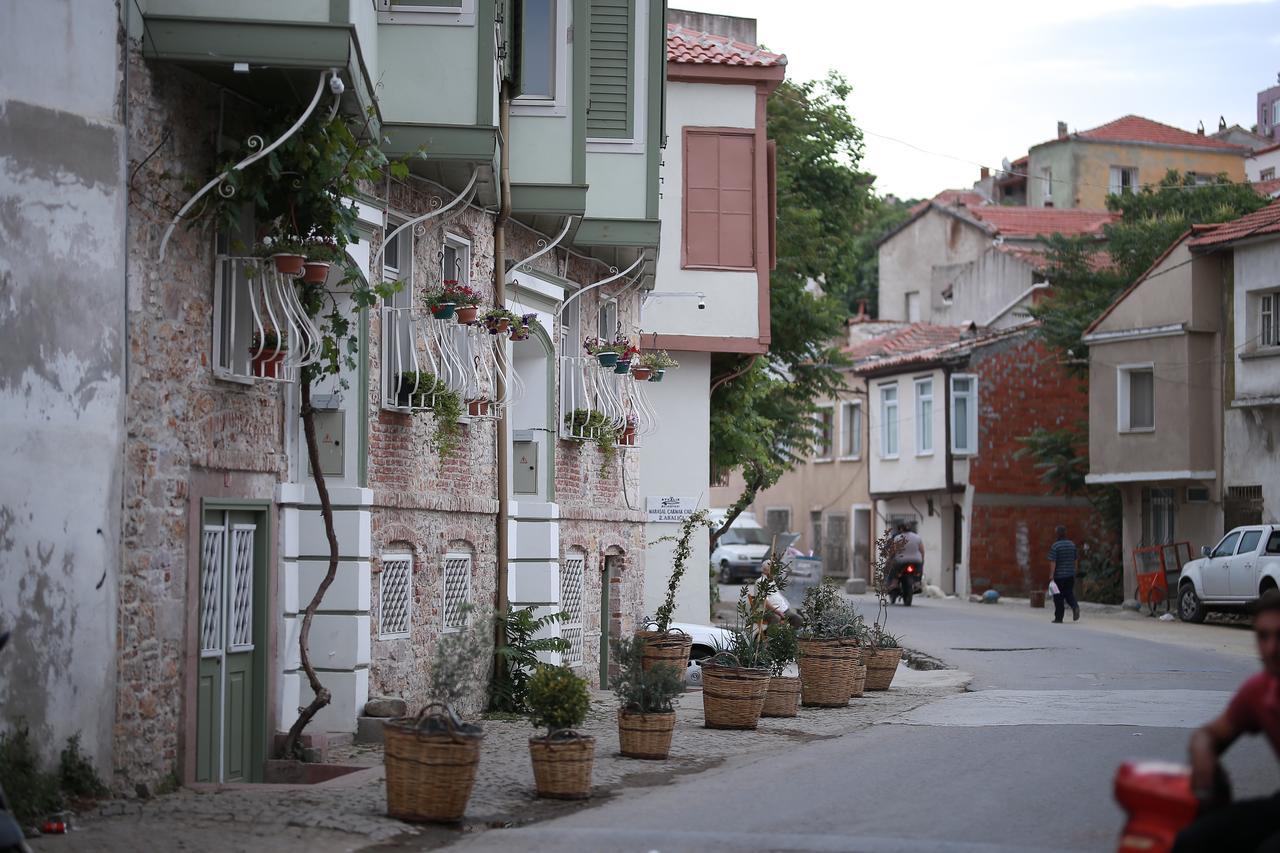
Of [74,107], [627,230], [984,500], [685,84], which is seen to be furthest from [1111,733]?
[984,500]

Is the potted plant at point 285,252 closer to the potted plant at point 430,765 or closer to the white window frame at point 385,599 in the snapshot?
the potted plant at point 430,765

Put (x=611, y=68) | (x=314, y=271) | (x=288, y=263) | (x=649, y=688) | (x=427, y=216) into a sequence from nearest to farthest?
(x=288, y=263), (x=314, y=271), (x=649, y=688), (x=427, y=216), (x=611, y=68)

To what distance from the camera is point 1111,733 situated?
15109 mm

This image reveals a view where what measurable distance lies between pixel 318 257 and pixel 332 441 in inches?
98.4

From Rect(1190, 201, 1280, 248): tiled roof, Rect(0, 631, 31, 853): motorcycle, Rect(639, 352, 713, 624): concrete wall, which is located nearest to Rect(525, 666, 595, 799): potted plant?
Rect(0, 631, 31, 853): motorcycle

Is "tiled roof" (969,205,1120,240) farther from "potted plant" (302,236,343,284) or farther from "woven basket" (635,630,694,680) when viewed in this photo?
"potted plant" (302,236,343,284)

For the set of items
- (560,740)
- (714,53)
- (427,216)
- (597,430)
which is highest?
(714,53)

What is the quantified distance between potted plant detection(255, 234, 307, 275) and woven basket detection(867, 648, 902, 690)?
34.8 feet

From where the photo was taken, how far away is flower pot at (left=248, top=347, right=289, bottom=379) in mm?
12391

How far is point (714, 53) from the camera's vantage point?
26.7 m

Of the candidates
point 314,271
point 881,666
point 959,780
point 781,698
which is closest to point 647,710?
point 959,780

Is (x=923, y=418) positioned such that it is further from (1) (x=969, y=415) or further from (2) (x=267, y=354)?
(2) (x=267, y=354)

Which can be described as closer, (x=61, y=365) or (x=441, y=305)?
(x=61, y=365)

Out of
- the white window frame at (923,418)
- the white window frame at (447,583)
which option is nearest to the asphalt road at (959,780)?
the white window frame at (447,583)
